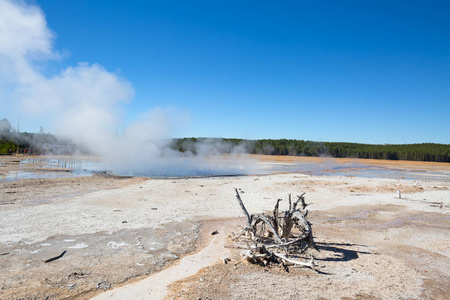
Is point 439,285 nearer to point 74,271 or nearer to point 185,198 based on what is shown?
point 74,271

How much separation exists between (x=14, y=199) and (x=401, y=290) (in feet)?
53.3

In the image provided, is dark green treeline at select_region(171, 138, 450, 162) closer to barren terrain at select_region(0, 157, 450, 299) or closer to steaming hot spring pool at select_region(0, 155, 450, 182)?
steaming hot spring pool at select_region(0, 155, 450, 182)

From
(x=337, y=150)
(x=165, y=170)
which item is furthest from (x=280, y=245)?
(x=337, y=150)

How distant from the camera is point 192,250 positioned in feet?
24.9

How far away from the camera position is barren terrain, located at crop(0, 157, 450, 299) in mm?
5359

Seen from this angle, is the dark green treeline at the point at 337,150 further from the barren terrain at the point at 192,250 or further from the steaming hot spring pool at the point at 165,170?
the barren terrain at the point at 192,250

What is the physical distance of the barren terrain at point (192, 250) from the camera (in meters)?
5.36

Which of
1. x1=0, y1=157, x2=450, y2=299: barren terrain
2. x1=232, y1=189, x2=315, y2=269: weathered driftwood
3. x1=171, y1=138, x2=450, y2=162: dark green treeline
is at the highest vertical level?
x1=171, y1=138, x2=450, y2=162: dark green treeline

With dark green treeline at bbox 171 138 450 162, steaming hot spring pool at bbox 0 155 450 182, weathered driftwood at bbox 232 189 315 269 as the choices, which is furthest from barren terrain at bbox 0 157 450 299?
dark green treeline at bbox 171 138 450 162

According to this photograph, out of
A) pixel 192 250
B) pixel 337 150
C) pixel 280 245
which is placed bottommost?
pixel 192 250

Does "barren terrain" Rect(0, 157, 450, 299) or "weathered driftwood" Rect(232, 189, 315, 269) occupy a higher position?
"weathered driftwood" Rect(232, 189, 315, 269)

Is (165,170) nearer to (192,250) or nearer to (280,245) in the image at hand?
(192,250)

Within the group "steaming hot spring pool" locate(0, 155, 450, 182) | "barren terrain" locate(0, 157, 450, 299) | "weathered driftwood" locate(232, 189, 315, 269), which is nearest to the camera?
"barren terrain" locate(0, 157, 450, 299)

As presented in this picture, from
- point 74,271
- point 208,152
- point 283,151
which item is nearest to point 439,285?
point 74,271
